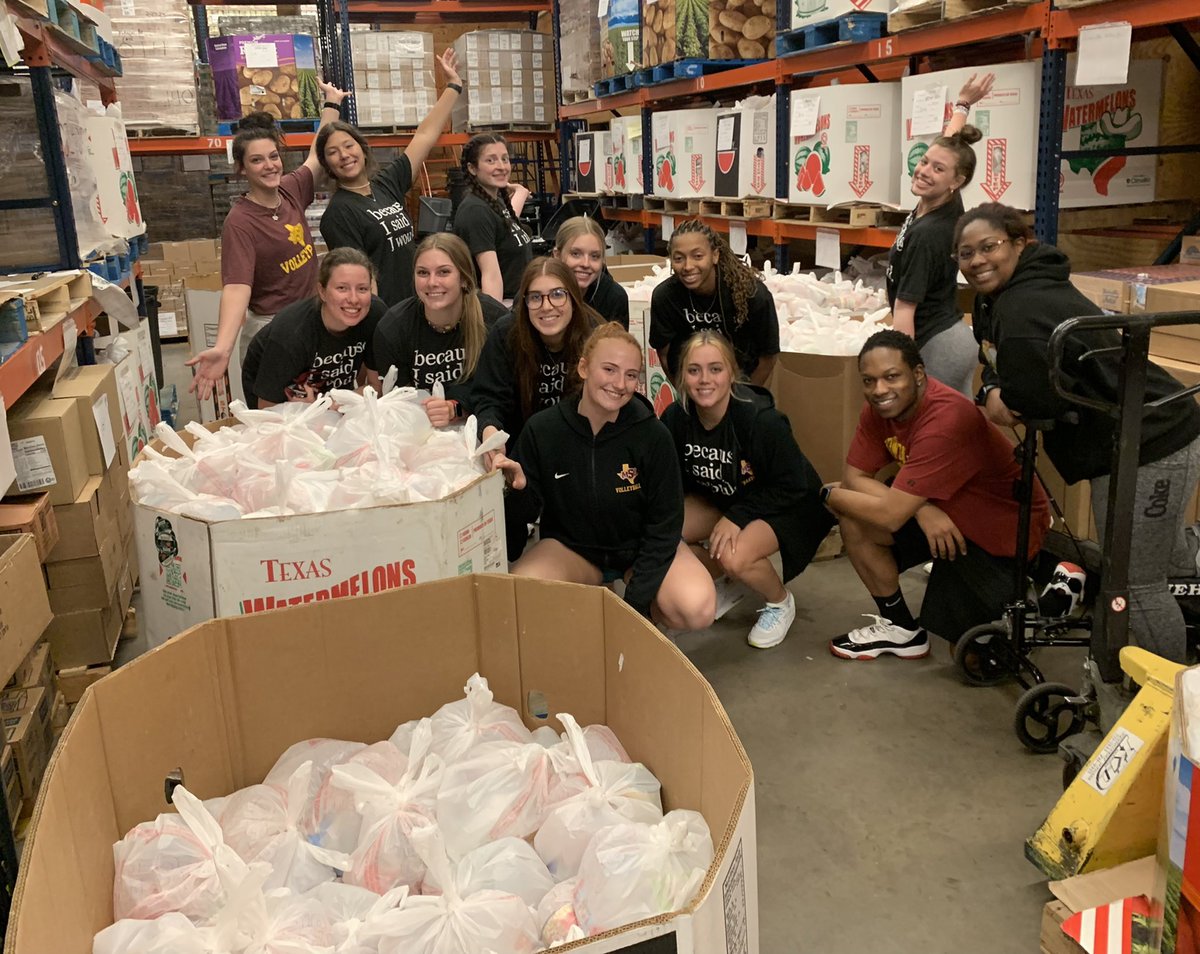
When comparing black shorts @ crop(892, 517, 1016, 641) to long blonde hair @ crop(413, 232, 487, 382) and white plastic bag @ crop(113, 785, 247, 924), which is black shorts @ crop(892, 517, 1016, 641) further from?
white plastic bag @ crop(113, 785, 247, 924)

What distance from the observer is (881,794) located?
2684mm

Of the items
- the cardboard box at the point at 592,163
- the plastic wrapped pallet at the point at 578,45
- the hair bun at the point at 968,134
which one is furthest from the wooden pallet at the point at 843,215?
the plastic wrapped pallet at the point at 578,45

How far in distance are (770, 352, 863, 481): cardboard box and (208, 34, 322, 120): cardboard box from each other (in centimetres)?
650

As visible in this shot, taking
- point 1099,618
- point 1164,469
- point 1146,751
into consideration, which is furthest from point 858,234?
point 1146,751

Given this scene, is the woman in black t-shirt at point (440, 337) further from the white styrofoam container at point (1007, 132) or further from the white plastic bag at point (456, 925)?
the white styrofoam container at point (1007, 132)

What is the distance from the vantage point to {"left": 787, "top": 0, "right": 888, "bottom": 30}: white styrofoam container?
497 centimetres

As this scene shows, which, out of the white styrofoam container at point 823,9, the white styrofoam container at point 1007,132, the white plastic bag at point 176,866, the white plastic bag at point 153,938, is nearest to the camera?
the white plastic bag at point 153,938

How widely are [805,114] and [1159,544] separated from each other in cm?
349

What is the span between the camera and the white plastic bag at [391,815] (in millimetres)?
1785

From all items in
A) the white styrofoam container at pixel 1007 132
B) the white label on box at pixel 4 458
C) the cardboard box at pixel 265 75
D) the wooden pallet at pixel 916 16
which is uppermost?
the cardboard box at pixel 265 75

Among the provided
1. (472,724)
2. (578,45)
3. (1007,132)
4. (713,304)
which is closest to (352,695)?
(472,724)

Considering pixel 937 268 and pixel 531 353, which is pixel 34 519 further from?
pixel 937 268

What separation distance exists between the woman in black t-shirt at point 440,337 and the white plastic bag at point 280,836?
1.70m

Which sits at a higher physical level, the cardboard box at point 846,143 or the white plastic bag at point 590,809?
the cardboard box at point 846,143
